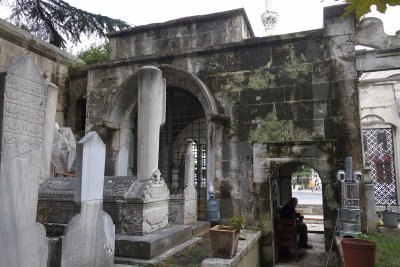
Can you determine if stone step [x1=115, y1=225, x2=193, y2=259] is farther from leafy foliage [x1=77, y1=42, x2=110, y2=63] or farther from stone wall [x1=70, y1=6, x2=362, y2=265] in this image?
leafy foliage [x1=77, y1=42, x2=110, y2=63]

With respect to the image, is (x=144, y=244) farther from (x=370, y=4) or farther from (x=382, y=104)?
(x=382, y=104)

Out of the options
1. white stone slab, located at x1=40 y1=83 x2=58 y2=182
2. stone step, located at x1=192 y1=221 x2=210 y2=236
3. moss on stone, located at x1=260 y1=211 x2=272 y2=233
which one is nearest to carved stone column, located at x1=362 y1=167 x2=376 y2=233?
moss on stone, located at x1=260 y1=211 x2=272 y2=233

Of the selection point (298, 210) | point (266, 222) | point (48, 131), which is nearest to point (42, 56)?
point (48, 131)

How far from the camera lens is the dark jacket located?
8367mm

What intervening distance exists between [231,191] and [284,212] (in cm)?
185

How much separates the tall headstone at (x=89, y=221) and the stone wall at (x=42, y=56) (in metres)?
6.30

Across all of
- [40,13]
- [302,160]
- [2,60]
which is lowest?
[302,160]

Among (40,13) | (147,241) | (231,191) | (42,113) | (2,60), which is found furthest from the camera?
(40,13)

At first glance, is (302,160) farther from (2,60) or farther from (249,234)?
(2,60)

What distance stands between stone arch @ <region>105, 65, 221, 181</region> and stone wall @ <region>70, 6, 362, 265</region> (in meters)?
0.03

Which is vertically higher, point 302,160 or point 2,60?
point 2,60

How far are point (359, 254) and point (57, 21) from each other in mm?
13783

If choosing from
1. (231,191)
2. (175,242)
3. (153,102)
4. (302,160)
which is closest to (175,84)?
(153,102)

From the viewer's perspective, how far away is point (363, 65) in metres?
7.12
